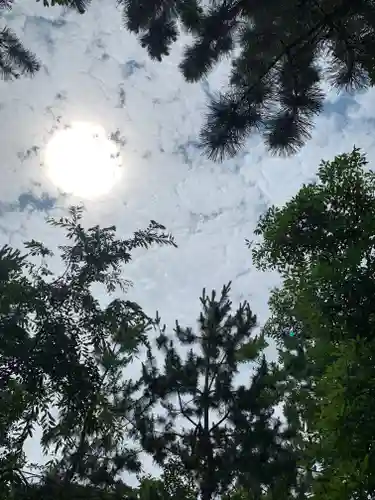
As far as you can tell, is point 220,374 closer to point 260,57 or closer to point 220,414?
point 220,414

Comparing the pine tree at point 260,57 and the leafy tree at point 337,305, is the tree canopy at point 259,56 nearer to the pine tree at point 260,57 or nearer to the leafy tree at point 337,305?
the pine tree at point 260,57

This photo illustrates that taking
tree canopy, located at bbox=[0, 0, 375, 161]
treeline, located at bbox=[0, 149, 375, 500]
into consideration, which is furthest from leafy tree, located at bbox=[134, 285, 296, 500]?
tree canopy, located at bbox=[0, 0, 375, 161]

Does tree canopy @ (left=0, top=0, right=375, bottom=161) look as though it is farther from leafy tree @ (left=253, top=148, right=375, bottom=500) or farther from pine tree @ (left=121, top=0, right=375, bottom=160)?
leafy tree @ (left=253, top=148, right=375, bottom=500)

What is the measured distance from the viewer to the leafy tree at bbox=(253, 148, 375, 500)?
3537 mm

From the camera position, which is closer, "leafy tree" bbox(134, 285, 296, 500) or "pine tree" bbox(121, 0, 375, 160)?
"pine tree" bbox(121, 0, 375, 160)

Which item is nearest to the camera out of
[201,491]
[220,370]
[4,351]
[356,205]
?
[4,351]

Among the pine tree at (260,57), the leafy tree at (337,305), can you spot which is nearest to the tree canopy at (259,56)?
the pine tree at (260,57)

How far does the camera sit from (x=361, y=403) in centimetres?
361

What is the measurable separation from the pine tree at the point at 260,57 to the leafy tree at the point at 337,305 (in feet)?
5.13

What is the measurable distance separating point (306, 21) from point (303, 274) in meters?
3.10

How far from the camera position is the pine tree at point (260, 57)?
379 cm

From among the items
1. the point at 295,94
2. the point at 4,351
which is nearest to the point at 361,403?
the point at 295,94

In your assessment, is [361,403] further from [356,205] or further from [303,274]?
[356,205]

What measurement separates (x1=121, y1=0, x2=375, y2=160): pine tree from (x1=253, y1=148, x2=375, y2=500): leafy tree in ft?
5.13
